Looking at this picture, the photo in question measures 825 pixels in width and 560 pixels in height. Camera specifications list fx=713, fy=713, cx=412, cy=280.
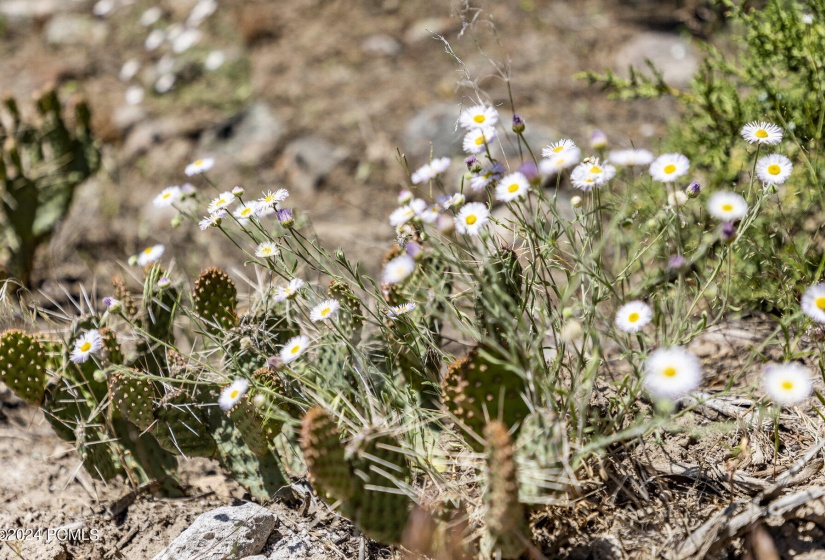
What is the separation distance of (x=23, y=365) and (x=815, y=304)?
207 cm

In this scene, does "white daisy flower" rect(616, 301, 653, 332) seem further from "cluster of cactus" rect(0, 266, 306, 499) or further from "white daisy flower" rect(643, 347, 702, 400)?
"cluster of cactus" rect(0, 266, 306, 499)

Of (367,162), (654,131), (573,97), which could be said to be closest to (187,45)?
(367,162)

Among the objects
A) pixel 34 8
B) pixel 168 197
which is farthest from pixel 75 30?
pixel 168 197

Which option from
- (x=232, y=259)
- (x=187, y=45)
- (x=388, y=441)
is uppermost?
(x=388, y=441)

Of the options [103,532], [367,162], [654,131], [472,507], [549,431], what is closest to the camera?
[549,431]

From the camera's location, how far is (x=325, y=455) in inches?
56.1

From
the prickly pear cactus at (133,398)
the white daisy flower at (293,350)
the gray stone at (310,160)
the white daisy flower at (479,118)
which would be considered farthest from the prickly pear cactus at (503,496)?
the gray stone at (310,160)

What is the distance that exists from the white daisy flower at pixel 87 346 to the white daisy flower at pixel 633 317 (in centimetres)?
134

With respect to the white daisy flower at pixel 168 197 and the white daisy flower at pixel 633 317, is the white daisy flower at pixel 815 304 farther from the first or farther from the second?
the white daisy flower at pixel 168 197

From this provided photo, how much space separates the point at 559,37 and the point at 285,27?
2258mm

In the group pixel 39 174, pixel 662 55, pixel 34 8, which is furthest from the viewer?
pixel 34 8

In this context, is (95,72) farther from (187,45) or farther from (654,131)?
(654,131)

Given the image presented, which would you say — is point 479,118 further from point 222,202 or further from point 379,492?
point 379,492

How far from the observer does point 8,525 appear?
2051 mm
